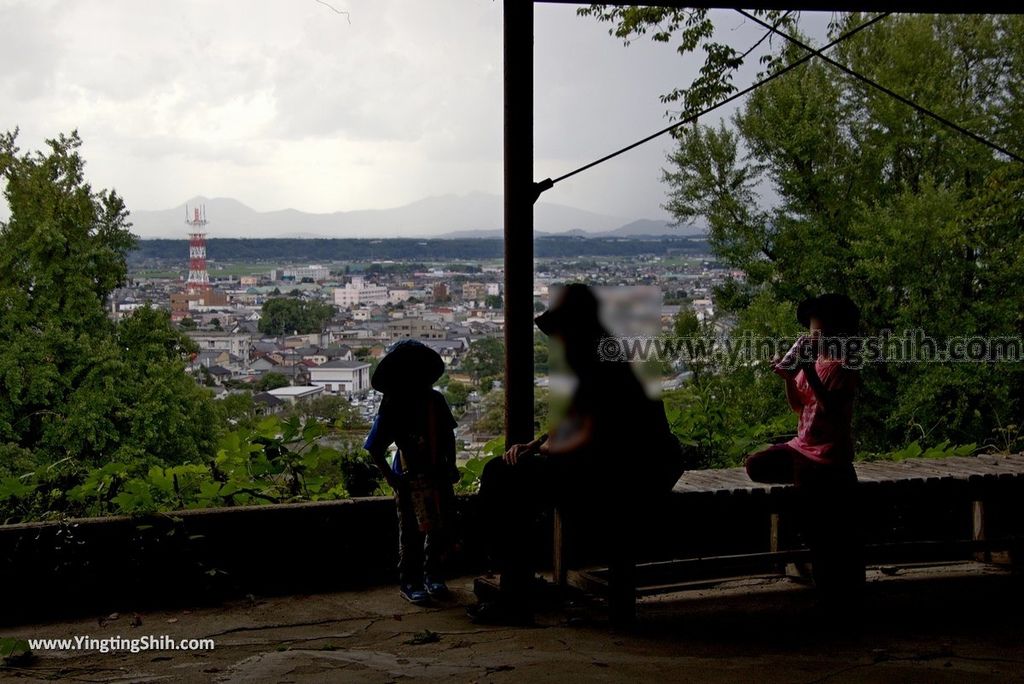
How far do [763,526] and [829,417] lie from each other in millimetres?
1959

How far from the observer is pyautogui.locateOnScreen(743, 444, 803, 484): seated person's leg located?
195 inches

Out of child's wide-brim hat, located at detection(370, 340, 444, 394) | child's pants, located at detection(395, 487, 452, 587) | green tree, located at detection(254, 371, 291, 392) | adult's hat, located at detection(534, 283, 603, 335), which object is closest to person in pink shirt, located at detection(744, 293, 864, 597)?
adult's hat, located at detection(534, 283, 603, 335)

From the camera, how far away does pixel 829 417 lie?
477 cm

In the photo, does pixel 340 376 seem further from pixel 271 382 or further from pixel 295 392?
pixel 271 382

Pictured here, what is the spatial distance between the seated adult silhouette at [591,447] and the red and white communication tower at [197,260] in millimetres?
16640

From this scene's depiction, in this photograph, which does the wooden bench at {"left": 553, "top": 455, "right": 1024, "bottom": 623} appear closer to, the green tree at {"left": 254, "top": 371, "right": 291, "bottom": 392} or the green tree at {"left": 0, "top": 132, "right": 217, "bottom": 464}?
the green tree at {"left": 254, "top": 371, "right": 291, "bottom": 392}

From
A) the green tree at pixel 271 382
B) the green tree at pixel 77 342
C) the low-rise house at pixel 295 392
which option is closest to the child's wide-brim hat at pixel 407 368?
the low-rise house at pixel 295 392

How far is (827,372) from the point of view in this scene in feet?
15.7

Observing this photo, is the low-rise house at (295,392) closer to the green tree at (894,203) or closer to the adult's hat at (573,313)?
the adult's hat at (573,313)

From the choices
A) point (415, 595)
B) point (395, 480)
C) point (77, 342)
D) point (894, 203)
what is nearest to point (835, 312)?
point (395, 480)

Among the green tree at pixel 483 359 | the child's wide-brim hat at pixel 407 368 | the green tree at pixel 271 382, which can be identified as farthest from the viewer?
the green tree at pixel 271 382

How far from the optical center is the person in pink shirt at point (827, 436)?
4.75 meters

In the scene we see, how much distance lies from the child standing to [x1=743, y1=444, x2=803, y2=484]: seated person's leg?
5.32 ft

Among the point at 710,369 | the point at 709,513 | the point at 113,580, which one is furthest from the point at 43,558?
the point at 710,369
